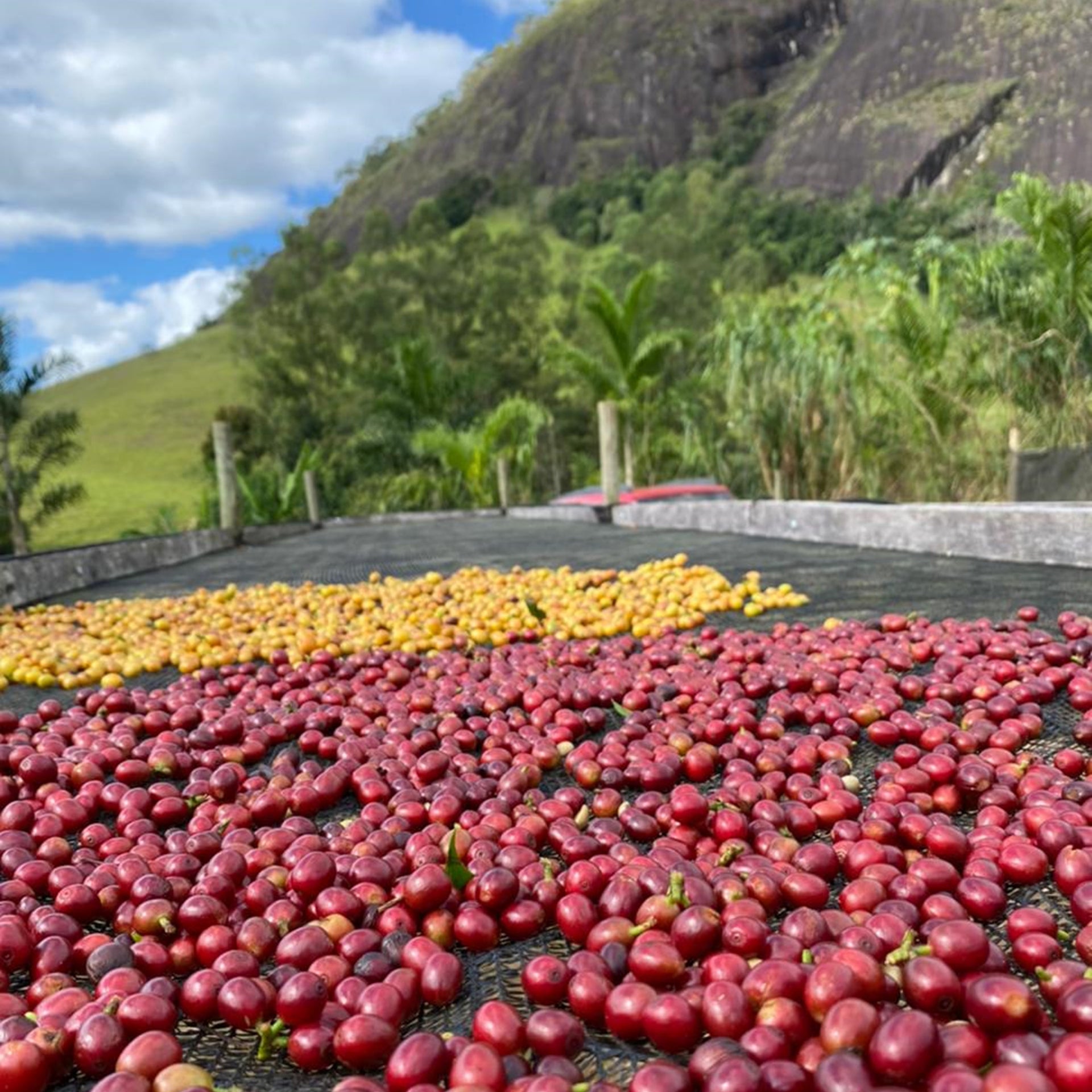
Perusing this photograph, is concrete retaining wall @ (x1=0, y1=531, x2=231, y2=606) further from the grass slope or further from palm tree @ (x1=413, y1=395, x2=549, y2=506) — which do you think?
the grass slope

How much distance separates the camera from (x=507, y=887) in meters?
1.40

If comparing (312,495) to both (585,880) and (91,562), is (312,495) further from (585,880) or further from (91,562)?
(585,880)

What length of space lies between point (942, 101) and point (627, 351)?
52089mm

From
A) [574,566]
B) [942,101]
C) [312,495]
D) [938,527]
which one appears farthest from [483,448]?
[942,101]

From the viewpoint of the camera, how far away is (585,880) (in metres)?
1.42

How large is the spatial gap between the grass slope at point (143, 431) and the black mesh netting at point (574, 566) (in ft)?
48.5

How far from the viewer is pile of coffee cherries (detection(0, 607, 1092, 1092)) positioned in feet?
3.40

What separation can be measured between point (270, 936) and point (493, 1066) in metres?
0.52

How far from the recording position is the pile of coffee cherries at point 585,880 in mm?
1036

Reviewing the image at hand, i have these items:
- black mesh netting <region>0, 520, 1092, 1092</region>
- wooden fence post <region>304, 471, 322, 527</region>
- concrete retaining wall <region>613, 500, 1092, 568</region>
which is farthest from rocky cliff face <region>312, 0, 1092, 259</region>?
black mesh netting <region>0, 520, 1092, 1092</region>

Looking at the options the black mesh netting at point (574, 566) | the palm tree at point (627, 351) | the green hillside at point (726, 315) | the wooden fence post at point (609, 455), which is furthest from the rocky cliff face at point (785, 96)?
the black mesh netting at point (574, 566)

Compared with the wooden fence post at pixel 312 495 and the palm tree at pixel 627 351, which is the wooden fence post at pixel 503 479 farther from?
the wooden fence post at pixel 312 495

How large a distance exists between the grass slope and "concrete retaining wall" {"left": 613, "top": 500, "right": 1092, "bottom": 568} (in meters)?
17.9

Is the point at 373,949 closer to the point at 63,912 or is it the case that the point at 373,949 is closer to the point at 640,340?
the point at 63,912
